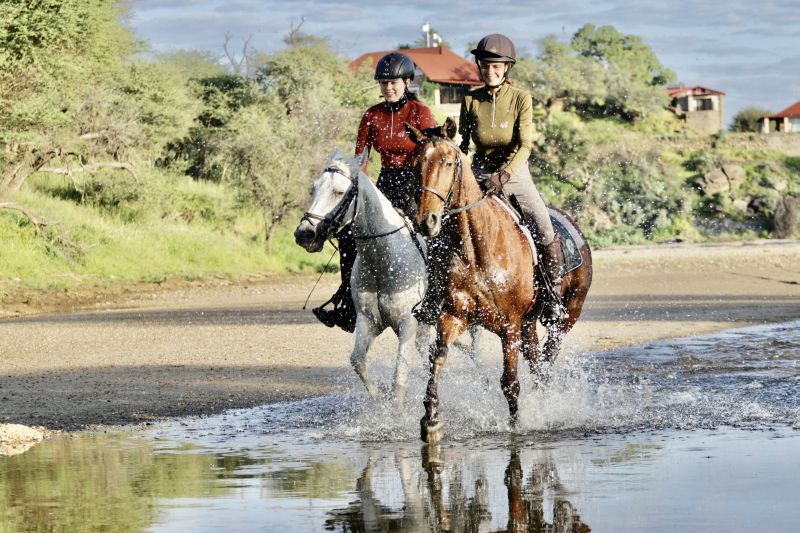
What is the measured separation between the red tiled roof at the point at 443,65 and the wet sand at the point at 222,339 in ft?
146

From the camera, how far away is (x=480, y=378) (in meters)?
11.8

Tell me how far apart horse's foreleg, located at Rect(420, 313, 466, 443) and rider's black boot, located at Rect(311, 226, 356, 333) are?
1516 millimetres

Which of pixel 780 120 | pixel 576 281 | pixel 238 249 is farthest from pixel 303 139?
pixel 780 120

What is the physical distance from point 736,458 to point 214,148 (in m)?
36.6

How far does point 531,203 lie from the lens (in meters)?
10.4

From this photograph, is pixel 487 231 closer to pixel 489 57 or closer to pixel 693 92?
pixel 489 57

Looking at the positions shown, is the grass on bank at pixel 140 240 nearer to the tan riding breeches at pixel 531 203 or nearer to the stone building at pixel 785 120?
the tan riding breeches at pixel 531 203

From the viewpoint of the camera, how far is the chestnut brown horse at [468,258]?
8797 millimetres

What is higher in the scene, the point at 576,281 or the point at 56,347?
the point at 576,281

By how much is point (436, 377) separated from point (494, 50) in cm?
267

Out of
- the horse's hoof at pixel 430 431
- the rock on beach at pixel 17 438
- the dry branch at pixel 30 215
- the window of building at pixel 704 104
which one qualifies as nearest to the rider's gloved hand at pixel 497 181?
the horse's hoof at pixel 430 431

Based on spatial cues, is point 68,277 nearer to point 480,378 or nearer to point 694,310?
point 694,310

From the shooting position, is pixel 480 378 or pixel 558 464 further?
pixel 480 378

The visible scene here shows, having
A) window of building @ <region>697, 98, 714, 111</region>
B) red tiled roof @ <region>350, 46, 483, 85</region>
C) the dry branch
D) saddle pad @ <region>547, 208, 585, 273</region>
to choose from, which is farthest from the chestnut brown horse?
window of building @ <region>697, 98, 714, 111</region>
